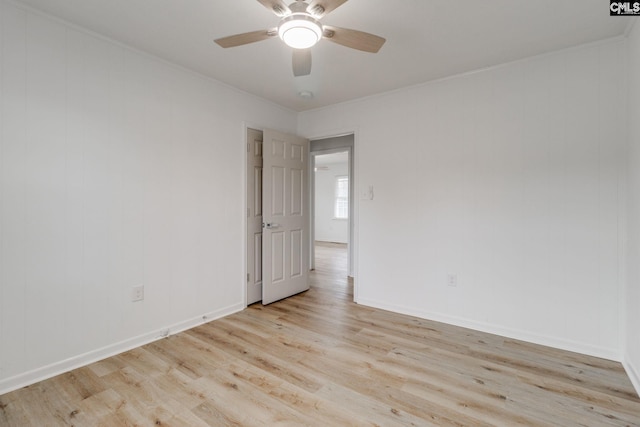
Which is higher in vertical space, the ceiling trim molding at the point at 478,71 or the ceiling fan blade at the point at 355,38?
the ceiling trim molding at the point at 478,71

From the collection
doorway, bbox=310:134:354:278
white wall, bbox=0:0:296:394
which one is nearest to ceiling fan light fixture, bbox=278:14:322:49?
white wall, bbox=0:0:296:394

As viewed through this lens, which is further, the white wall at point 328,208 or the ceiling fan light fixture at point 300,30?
the white wall at point 328,208

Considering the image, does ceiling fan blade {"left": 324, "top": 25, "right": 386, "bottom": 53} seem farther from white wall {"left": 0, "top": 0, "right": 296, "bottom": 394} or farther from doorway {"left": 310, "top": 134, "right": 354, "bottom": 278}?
doorway {"left": 310, "top": 134, "right": 354, "bottom": 278}

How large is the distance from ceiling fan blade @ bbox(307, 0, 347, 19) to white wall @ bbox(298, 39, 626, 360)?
186cm

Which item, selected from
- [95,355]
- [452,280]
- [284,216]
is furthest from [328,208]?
[95,355]

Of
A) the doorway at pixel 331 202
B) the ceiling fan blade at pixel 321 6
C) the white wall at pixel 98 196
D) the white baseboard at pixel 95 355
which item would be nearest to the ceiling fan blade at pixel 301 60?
the ceiling fan blade at pixel 321 6

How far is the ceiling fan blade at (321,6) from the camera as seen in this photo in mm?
1601

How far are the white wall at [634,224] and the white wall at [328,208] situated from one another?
7.25 m

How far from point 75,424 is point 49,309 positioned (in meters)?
0.86

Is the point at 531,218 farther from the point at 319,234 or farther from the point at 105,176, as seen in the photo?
the point at 319,234

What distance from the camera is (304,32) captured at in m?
1.75

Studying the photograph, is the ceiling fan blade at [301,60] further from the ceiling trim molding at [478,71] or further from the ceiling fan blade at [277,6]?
the ceiling trim molding at [478,71]

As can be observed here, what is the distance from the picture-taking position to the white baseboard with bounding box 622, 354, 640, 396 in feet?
6.43

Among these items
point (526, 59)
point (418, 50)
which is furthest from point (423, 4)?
point (526, 59)
